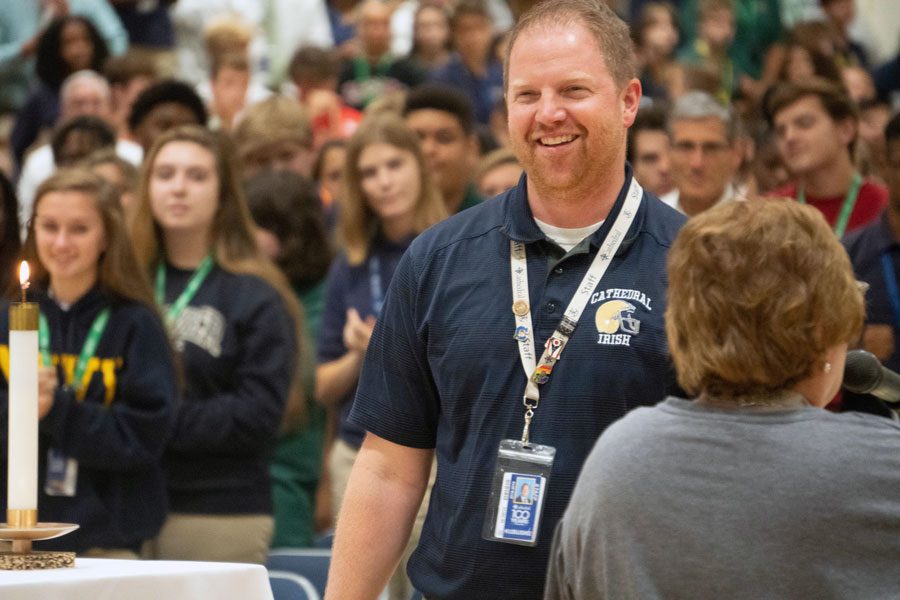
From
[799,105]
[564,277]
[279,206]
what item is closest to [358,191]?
[279,206]

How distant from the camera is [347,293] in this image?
604cm

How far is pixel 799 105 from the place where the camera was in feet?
20.7

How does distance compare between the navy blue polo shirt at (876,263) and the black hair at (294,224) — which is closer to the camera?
the navy blue polo shirt at (876,263)

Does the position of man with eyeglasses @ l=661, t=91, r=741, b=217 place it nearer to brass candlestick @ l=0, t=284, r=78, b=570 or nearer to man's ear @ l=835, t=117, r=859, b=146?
man's ear @ l=835, t=117, r=859, b=146

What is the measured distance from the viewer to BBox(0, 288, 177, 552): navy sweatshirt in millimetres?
4656

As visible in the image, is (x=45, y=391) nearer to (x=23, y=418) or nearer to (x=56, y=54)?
(x=23, y=418)

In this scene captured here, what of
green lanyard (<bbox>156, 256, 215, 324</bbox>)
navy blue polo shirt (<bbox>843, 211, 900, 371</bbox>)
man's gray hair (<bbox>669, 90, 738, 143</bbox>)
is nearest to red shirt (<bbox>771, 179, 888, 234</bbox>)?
man's gray hair (<bbox>669, 90, 738, 143</bbox>)

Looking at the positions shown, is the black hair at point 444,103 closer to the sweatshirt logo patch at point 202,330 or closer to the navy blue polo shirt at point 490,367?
the sweatshirt logo patch at point 202,330

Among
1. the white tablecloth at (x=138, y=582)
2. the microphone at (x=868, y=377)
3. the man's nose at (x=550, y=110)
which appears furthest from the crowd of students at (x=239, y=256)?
the white tablecloth at (x=138, y=582)

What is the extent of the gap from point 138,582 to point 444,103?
4968 mm

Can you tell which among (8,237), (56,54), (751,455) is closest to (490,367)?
(751,455)

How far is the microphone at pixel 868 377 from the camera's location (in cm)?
249

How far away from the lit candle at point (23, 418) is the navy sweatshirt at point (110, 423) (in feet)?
7.07

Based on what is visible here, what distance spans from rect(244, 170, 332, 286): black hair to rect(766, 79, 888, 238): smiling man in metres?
2.00
